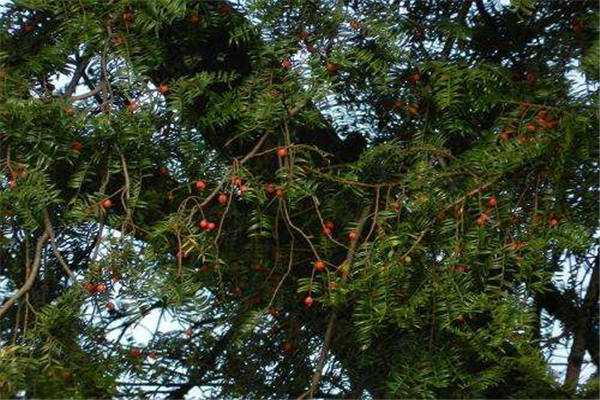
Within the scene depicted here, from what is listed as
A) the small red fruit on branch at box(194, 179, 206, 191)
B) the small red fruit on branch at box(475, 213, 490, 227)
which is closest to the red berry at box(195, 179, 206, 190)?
the small red fruit on branch at box(194, 179, 206, 191)

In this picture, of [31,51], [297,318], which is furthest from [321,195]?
[31,51]

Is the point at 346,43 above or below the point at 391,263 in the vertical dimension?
above

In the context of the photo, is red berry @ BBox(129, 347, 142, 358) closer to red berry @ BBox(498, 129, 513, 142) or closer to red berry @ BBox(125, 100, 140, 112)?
red berry @ BBox(125, 100, 140, 112)

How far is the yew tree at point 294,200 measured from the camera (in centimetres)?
177

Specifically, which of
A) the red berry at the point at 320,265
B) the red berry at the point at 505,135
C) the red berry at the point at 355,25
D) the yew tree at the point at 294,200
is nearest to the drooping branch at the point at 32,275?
the yew tree at the point at 294,200

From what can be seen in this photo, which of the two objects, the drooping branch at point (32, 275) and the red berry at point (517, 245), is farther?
the red berry at point (517, 245)

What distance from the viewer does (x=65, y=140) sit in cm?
182

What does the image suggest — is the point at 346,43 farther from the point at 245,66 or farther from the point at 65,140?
the point at 65,140

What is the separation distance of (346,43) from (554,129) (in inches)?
12.5

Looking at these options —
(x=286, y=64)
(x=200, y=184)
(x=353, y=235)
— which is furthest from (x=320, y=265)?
(x=286, y=64)

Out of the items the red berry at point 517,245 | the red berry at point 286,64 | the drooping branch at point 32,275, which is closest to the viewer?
the drooping branch at point 32,275

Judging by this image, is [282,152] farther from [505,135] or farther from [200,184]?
[505,135]

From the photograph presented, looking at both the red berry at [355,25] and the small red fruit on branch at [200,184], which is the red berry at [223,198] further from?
the red berry at [355,25]

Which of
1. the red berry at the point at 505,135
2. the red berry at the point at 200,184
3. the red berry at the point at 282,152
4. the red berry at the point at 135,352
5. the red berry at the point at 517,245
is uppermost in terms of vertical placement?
the red berry at the point at 505,135
